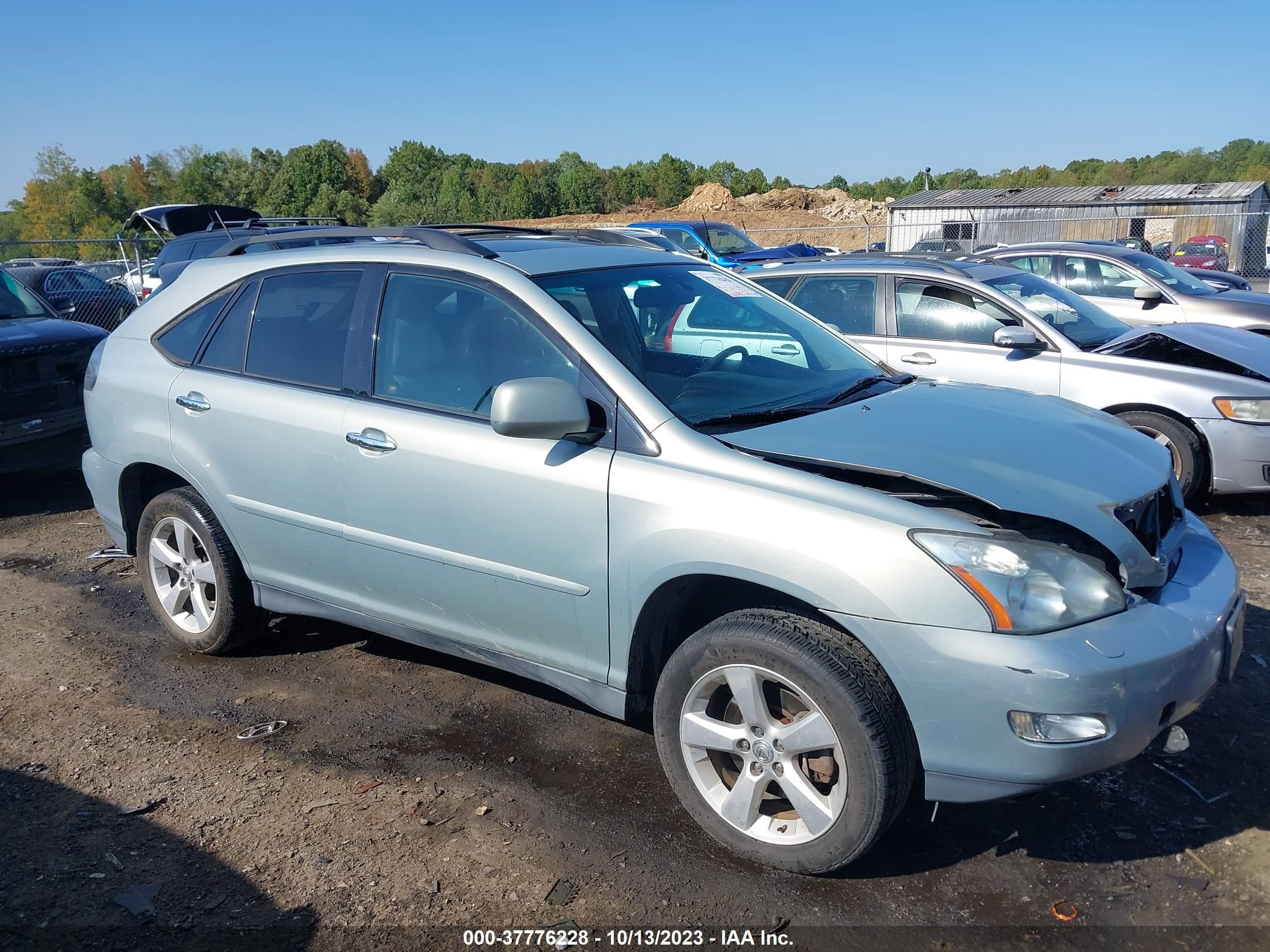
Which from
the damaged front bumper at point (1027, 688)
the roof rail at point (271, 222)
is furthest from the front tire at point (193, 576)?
the roof rail at point (271, 222)

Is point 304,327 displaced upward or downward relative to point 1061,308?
upward

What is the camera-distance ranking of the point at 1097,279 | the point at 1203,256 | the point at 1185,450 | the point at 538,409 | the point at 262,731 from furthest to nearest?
the point at 1203,256, the point at 1097,279, the point at 1185,450, the point at 262,731, the point at 538,409

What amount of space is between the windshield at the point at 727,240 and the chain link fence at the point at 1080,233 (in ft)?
17.4

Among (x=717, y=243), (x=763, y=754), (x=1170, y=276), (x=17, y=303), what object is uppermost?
(x=717, y=243)

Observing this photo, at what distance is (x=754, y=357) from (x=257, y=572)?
7.52 ft

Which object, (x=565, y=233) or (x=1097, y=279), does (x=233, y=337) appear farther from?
(x=1097, y=279)

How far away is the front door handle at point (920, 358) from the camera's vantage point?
6715mm

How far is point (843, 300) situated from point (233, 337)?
4627 mm

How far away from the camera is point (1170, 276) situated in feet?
34.8

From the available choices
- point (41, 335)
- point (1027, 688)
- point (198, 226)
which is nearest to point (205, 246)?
point (198, 226)

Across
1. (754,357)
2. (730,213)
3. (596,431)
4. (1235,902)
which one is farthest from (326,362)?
A: (730,213)

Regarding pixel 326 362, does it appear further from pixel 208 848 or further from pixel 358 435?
pixel 208 848

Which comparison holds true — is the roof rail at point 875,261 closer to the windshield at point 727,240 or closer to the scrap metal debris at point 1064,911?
the scrap metal debris at point 1064,911

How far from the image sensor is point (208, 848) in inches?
126
